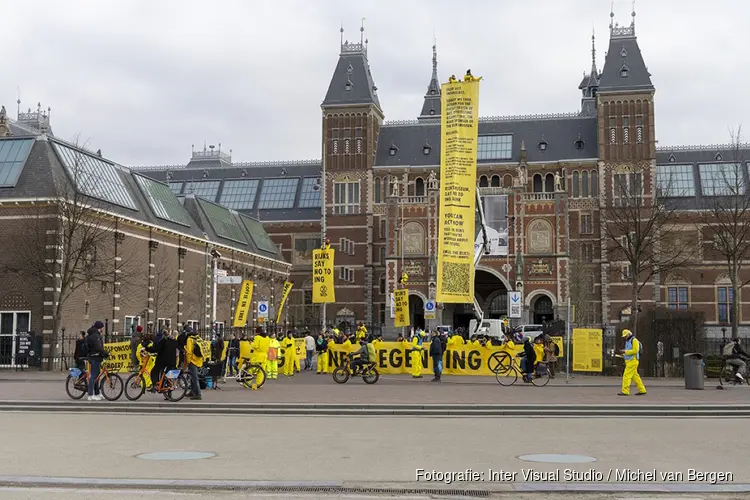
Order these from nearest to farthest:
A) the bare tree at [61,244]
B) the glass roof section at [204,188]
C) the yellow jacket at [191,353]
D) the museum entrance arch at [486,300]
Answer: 1. the yellow jacket at [191,353]
2. the bare tree at [61,244]
3. the museum entrance arch at [486,300]
4. the glass roof section at [204,188]

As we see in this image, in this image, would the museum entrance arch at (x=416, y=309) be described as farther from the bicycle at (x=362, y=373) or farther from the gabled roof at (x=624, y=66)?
the bicycle at (x=362, y=373)

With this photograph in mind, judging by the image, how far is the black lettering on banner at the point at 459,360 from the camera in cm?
3164

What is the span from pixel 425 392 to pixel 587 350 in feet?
32.6

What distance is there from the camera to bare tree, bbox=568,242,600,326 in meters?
62.4

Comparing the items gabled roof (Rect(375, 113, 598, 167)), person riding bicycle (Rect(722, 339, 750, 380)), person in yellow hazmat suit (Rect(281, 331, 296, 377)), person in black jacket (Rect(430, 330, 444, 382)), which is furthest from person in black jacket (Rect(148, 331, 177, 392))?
gabled roof (Rect(375, 113, 598, 167))

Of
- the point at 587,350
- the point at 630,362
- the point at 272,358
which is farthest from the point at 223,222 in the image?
the point at 630,362

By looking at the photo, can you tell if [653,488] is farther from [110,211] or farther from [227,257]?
[227,257]

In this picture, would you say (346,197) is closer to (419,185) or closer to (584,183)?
(419,185)

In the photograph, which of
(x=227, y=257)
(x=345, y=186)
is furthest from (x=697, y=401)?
(x=345, y=186)

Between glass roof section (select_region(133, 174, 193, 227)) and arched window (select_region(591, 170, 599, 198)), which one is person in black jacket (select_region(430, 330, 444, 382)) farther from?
arched window (select_region(591, 170, 599, 198))

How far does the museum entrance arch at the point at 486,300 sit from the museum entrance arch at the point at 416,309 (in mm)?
3352

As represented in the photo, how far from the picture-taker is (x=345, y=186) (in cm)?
8038

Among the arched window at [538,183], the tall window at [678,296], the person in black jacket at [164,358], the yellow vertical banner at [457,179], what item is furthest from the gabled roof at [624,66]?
the person in black jacket at [164,358]

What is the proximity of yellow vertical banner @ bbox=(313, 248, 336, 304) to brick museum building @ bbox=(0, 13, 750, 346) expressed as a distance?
28.5m
